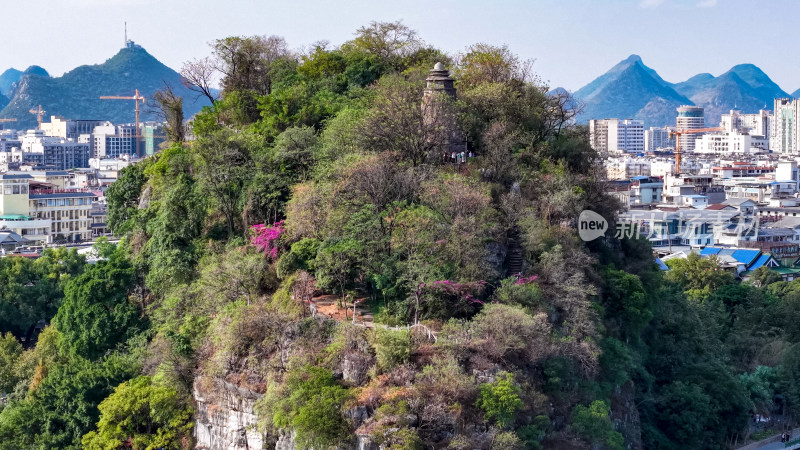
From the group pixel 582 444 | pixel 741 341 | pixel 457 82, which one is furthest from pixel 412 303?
pixel 741 341

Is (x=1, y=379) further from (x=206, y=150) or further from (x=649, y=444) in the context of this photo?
(x=649, y=444)

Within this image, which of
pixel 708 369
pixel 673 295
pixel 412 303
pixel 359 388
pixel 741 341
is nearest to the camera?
pixel 359 388

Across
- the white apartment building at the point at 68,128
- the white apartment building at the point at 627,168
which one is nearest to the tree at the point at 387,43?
the white apartment building at the point at 627,168

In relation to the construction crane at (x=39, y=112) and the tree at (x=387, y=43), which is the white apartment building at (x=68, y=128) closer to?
the construction crane at (x=39, y=112)

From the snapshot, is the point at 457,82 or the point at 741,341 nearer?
the point at 457,82

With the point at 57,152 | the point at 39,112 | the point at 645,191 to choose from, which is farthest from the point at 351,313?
the point at 39,112

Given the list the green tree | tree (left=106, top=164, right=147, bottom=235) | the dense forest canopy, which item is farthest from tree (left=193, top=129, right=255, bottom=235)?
the green tree
